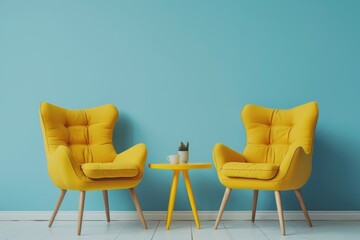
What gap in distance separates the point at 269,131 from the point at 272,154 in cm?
20

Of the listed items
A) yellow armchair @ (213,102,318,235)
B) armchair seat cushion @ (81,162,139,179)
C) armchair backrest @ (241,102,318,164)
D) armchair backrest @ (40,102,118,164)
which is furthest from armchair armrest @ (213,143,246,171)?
armchair backrest @ (40,102,118,164)

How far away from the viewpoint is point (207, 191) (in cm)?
371

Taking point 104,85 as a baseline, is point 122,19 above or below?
above

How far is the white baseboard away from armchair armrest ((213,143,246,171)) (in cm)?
54

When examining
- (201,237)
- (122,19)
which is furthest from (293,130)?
(122,19)

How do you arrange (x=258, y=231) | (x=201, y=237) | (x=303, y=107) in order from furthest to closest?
(x=303, y=107), (x=258, y=231), (x=201, y=237)

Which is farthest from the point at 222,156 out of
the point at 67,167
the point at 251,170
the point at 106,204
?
the point at 67,167

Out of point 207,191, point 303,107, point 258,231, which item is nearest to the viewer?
point 258,231

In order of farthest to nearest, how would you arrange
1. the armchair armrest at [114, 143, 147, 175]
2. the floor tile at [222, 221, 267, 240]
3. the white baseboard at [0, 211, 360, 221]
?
the white baseboard at [0, 211, 360, 221] → the armchair armrest at [114, 143, 147, 175] → the floor tile at [222, 221, 267, 240]

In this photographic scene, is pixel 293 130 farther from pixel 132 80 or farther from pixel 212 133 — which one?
pixel 132 80

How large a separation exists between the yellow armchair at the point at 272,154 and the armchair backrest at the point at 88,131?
94 centimetres

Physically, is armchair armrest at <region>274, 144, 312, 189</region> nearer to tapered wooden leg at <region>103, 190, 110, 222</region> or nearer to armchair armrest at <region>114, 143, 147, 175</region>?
armchair armrest at <region>114, 143, 147, 175</region>

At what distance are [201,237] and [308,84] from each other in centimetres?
172

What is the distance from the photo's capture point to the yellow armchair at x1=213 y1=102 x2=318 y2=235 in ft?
9.86
